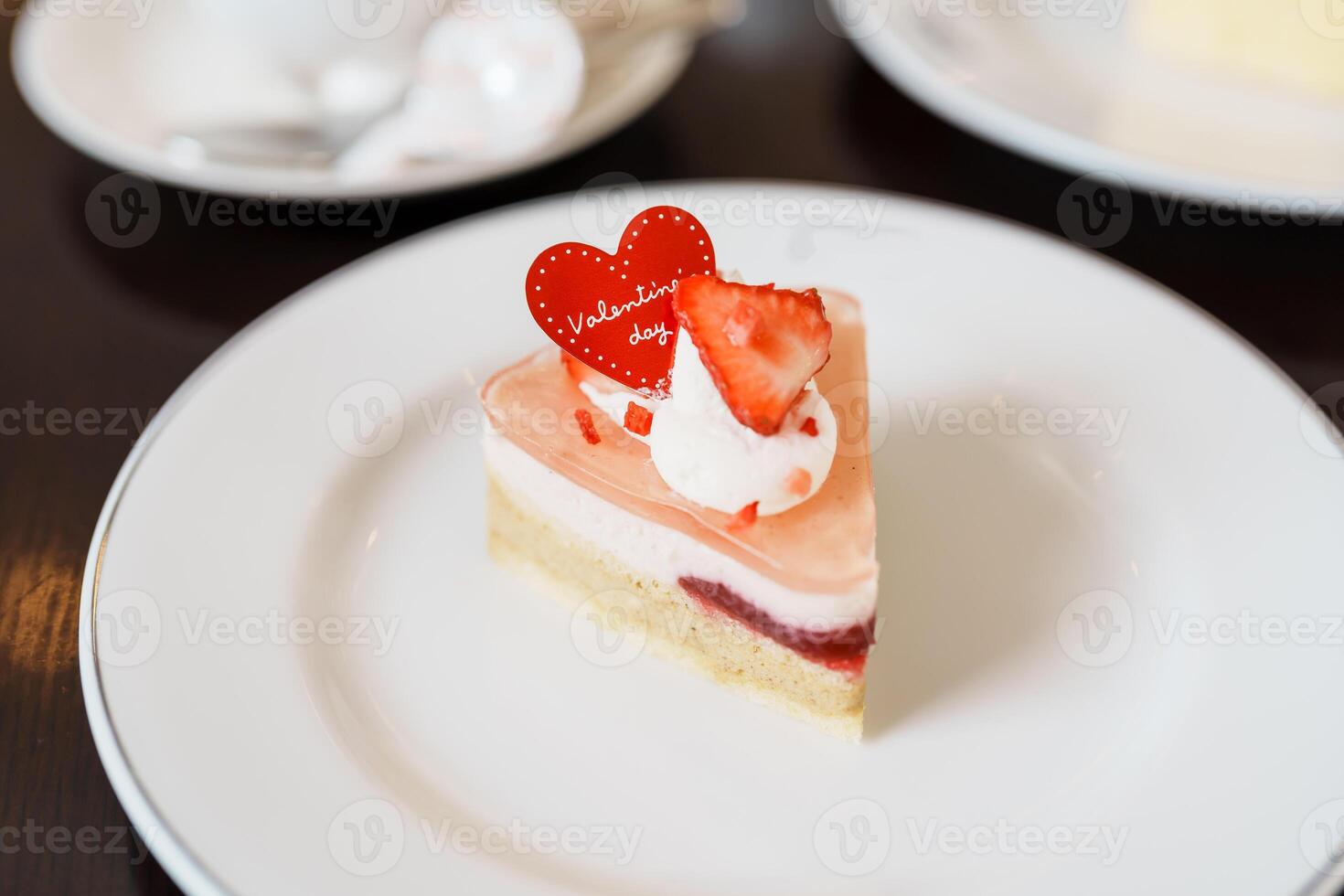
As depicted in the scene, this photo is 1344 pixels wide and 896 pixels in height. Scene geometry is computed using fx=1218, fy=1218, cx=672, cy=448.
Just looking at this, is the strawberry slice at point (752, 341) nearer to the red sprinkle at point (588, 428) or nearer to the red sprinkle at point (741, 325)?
the red sprinkle at point (741, 325)

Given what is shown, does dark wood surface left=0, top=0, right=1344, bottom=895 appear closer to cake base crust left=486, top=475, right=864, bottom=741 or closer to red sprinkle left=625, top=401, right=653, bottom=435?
cake base crust left=486, top=475, right=864, bottom=741

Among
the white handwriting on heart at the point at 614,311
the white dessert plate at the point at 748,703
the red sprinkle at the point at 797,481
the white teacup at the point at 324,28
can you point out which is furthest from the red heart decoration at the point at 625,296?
the white teacup at the point at 324,28

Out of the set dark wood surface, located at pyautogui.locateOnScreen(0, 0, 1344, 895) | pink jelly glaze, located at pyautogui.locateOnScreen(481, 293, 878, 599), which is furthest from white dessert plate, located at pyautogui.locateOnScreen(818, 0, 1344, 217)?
pink jelly glaze, located at pyautogui.locateOnScreen(481, 293, 878, 599)

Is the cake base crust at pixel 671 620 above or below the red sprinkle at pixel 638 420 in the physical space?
below

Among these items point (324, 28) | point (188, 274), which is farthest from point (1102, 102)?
point (188, 274)

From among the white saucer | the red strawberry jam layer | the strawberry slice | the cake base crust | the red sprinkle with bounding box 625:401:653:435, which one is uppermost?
the strawberry slice

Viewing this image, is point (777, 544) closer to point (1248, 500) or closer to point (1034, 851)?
point (1034, 851)
